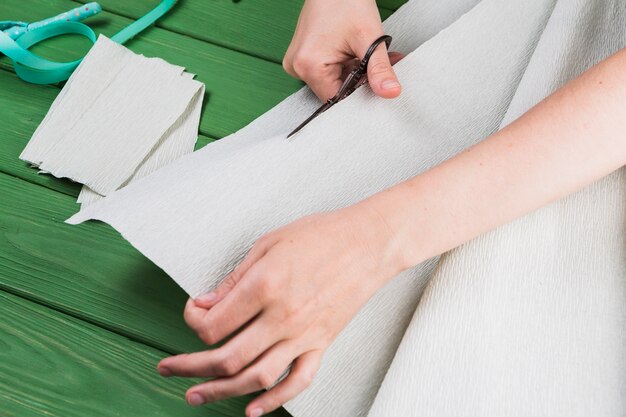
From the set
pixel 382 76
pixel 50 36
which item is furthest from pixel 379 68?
pixel 50 36

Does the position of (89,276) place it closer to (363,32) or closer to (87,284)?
(87,284)

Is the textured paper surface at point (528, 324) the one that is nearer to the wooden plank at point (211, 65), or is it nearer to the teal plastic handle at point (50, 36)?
the wooden plank at point (211, 65)

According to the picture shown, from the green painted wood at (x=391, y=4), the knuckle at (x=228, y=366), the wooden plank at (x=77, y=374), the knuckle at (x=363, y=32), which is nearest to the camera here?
the knuckle at (x=228, y=366)

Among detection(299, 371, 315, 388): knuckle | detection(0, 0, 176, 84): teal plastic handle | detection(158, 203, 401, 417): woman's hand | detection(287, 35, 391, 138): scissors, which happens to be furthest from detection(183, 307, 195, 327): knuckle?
detection(0, 0, 176, 84): teal plastic handle

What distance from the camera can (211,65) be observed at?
3.22ft

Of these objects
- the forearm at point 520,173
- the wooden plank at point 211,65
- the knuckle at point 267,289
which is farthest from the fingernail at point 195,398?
the wooden plank at point 211,65

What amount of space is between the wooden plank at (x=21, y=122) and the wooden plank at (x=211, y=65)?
53mm

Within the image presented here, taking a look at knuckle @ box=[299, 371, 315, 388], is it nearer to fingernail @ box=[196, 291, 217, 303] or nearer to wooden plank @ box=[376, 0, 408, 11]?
fingernail @ box=[196, 291, 217, 303]

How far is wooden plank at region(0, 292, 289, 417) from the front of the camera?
0.67 meters

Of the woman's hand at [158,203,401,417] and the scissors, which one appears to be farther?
the scissors

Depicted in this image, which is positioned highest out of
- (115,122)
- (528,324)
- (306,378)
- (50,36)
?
(50,36)

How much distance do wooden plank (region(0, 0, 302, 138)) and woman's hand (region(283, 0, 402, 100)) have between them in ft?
0.42

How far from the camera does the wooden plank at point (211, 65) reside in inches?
36.8

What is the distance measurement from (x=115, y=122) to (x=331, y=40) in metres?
0.32
